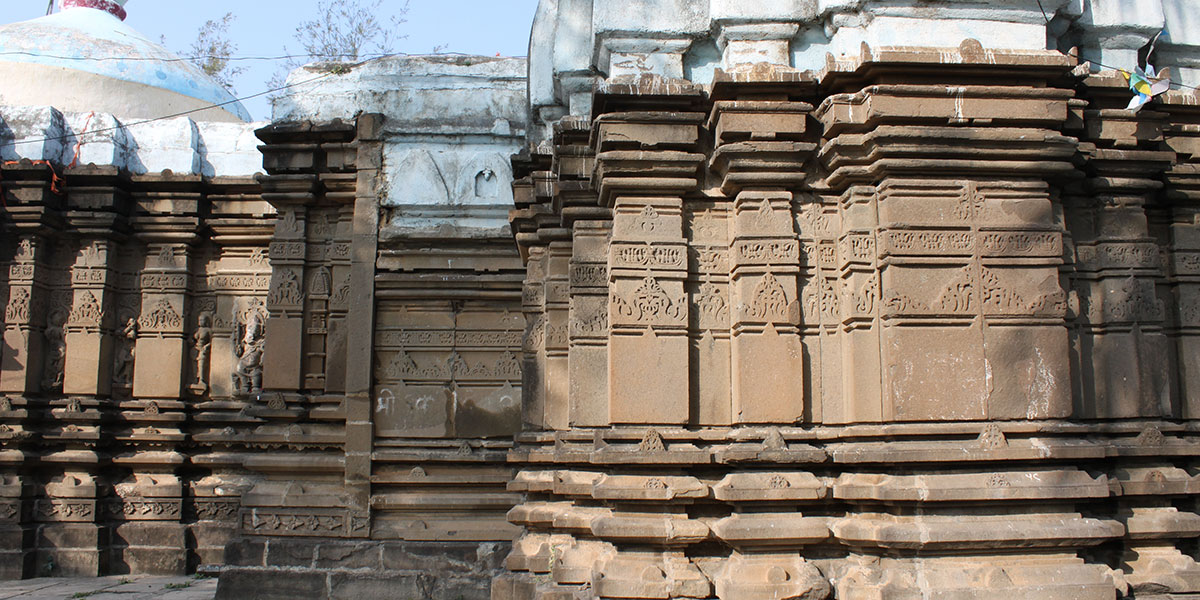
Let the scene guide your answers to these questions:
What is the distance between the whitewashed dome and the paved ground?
5.94 meters

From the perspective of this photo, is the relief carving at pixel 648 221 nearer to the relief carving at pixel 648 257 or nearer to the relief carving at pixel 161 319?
the relief carving at pixel 648 257

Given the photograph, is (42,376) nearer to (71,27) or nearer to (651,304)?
(71,27)

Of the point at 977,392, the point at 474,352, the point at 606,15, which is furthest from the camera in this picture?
the point at 474,352

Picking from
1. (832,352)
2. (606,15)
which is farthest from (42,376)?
(832,352)

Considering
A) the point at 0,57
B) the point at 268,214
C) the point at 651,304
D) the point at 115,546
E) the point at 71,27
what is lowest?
the point at 115,546

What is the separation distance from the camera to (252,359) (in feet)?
34.5

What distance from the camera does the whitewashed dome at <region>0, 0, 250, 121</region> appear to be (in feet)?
42.3

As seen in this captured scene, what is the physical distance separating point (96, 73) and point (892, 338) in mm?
11749

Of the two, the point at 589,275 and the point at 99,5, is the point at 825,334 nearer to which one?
the point at 589,275

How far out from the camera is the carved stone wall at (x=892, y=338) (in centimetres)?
498

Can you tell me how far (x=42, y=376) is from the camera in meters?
11.2

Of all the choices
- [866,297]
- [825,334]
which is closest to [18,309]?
[825,334]

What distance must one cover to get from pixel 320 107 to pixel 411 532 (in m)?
4.47

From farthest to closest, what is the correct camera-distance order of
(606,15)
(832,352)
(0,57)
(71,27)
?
(71,27), (0,57), (606,15), (832,352)
